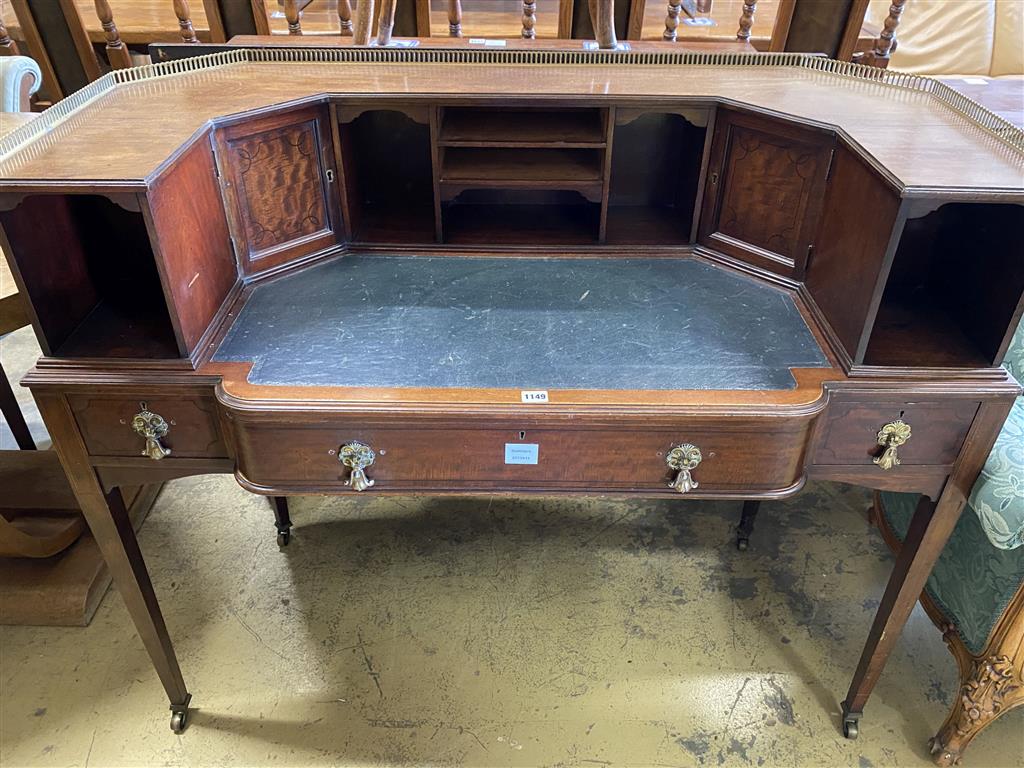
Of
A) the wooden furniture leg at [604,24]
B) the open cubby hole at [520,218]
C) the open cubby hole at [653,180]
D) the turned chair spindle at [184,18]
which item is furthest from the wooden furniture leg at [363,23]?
the turned chair spindle at [184,18]

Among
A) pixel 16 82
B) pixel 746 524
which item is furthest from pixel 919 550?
pixel 16 82

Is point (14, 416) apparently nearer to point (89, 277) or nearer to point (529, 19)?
point (89, 277)

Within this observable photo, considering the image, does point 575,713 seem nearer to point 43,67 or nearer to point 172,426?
point 172,426

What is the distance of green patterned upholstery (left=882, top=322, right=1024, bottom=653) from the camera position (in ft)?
4.44

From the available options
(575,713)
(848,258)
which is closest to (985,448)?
(848,258)

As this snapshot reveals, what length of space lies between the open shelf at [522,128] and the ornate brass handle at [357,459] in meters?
0.68

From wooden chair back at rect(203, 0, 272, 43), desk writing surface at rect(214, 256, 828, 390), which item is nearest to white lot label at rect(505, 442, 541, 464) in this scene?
desk writing surface at rect(214, 256, 828, 390)

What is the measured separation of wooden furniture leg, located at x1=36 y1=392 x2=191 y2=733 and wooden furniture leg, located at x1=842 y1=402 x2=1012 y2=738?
1.55 metres

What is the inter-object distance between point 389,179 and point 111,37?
146 centimetres

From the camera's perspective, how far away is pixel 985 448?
133 centimetres

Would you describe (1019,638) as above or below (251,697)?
above

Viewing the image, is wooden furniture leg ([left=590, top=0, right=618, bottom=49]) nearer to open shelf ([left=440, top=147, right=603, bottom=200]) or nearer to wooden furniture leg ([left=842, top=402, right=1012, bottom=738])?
open shelf ([left=440, top=147, right=603, bottom=200])

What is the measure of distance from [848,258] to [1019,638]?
34.7 inches

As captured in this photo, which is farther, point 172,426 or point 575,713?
point 575,713
